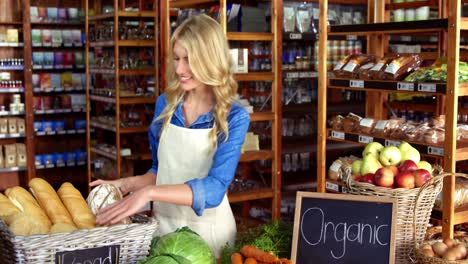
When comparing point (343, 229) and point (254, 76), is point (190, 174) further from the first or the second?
point (254, 76)

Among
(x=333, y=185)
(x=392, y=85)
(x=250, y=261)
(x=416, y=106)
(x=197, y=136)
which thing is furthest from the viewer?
(x=416, y=106)

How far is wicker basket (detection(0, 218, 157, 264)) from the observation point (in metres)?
1.83

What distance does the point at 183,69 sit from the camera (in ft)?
8.20

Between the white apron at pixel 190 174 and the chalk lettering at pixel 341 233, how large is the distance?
55 cm

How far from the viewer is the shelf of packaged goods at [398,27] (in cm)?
360

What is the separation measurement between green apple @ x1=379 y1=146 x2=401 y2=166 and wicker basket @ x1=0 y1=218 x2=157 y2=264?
3.68 feet

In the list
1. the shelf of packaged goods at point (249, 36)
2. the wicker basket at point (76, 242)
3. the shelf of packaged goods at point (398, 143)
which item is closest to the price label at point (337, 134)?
the shelf of packaged goods at point (398, 143)

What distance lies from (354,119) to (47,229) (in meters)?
2.80

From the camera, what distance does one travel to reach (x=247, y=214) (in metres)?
5.82

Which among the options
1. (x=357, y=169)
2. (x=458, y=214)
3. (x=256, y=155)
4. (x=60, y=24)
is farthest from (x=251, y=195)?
(x=60, y=24)

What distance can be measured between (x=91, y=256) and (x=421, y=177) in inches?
47.3

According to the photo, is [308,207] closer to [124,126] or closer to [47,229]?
[47,229]

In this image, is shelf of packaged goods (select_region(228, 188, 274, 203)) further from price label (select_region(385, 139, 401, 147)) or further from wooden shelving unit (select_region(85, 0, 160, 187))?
price label (select_region(385, 139, 401, 147))

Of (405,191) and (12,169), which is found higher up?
(405,191)
